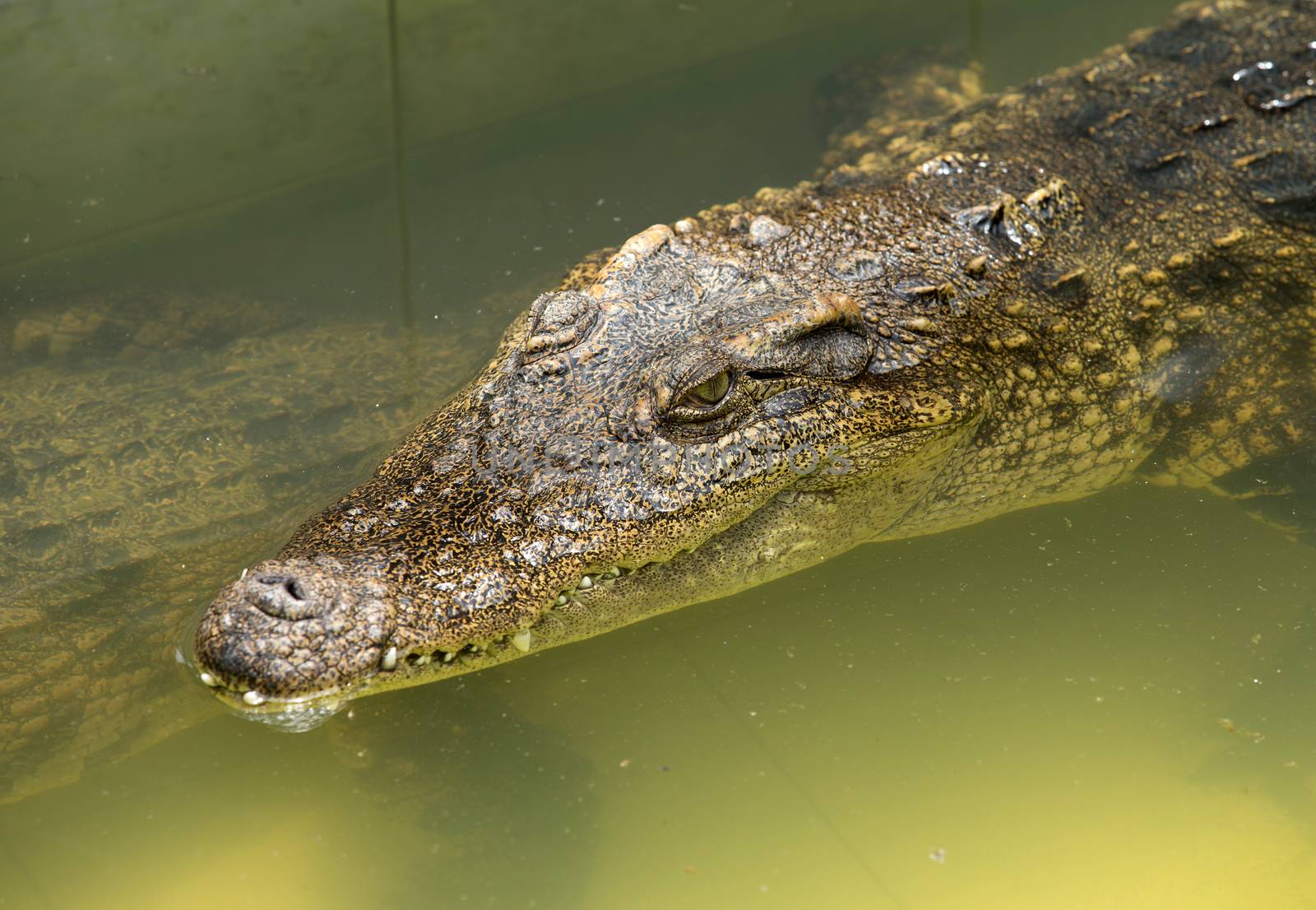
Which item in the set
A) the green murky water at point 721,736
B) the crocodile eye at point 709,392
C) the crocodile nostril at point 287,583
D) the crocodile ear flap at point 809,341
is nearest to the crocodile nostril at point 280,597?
the crocodile nostril at point 287,583

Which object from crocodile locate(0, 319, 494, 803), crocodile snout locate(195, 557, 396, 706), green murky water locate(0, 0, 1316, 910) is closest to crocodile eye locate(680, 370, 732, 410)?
green murky water locate(0, 0, 1316, 910)

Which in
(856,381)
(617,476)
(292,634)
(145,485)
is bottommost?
(145,485)

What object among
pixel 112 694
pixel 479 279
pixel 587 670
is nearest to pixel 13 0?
pixel 479 279

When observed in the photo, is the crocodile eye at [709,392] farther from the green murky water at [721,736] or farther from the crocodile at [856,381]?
the green murky water at [721,736]

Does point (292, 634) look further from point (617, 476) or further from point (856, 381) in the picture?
point (856, 381)

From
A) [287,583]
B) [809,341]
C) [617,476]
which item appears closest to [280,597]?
[287,583]

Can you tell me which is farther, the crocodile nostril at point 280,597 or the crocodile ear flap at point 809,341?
the crocodile ear flap at point 809,341

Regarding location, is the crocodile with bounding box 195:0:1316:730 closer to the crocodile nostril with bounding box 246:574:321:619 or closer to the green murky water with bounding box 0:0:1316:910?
the crocodile nostril with bounding box 246:574:321:619
